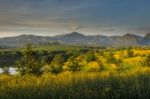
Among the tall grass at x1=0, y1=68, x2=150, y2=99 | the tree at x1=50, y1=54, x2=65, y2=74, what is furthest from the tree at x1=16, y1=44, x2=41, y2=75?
the tall grass at x1=0, y1=68, x2=150, y2=99

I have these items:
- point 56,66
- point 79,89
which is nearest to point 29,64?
point 56,66

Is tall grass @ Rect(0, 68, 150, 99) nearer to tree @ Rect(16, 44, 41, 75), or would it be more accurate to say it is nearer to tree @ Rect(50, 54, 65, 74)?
tree @ Rect(16, 44, 41, 75)

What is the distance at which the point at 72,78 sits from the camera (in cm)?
1009

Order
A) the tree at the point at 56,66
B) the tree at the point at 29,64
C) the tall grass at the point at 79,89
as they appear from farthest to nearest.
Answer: the tree at the point at 56,66
the tree at the point at 29,64
the tall grass at the point at 79,89

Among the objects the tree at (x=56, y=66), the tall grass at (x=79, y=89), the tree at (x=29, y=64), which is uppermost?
the tall grass at (x=79, y=89)

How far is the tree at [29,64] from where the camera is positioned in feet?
91.6

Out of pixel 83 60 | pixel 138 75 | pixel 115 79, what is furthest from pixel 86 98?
pixel 83 60

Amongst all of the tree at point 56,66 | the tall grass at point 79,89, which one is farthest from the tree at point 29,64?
the tall grass at point 79,89

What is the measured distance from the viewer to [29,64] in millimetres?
28016

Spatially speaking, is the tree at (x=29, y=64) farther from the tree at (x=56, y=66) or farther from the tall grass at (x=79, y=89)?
the tall grass at (x=79, y=89)

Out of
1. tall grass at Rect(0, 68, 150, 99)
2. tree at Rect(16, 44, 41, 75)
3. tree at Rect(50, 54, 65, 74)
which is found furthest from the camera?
tree at Rect(50, 54, 65, 74)

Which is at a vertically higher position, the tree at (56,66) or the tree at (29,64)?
the tree at (29,64)

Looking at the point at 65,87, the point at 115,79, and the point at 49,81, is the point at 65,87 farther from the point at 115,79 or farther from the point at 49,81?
the point at 115,79

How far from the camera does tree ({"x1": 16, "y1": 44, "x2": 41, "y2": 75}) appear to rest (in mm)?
27906
